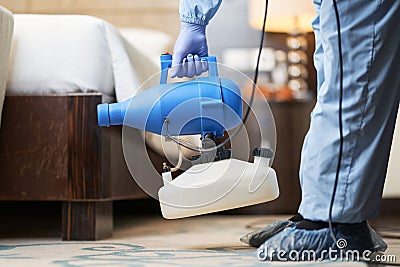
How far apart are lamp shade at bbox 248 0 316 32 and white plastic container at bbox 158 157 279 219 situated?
1.58 meters

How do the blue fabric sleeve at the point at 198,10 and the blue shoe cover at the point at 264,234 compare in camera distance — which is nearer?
the blue fabric sleeve at the point at 198,10

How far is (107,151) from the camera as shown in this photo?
5.47 feet

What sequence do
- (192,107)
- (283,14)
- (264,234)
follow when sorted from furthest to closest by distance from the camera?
(283,14) → (264,234) → (192,107)

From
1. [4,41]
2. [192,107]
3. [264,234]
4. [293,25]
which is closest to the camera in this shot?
[192,107]

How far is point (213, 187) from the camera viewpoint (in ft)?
4.14

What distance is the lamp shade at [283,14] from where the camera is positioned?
9.04 feet

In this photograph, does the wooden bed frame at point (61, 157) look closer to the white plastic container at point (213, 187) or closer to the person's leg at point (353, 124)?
the white plastic container at point (213, 187)

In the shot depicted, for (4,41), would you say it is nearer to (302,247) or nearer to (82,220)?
(82,220)

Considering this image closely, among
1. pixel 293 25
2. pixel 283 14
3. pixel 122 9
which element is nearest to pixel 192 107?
pixel 283 14

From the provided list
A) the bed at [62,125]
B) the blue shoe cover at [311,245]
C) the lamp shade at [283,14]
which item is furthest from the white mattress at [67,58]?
the lamp shade at [283,14]

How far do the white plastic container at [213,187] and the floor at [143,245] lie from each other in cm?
9

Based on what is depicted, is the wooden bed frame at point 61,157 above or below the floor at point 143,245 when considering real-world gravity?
above

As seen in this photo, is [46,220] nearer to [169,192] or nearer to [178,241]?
[178,241]

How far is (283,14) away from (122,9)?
813 millimetres
